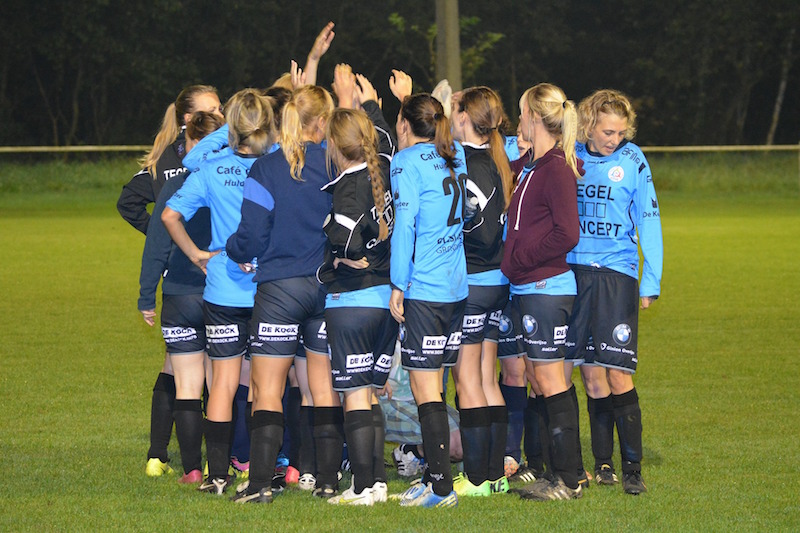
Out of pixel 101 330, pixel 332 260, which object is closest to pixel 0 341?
pixel 101 330

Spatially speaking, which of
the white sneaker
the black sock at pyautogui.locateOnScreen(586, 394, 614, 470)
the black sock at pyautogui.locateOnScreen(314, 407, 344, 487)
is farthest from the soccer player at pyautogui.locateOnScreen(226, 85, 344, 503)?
the black sock at pyautogui.locateOnScreen(586, 394, 614, 470)

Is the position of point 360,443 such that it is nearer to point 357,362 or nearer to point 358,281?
point 357,362

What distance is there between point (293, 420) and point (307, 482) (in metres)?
0.44

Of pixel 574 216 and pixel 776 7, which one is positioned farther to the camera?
pixel 776 7

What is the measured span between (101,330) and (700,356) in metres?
5.45

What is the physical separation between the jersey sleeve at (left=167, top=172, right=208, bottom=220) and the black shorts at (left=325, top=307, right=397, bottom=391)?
85cm

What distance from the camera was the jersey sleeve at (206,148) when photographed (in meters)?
5.41

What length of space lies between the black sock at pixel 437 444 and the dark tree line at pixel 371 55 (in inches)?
1524

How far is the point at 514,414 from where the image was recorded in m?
6.06

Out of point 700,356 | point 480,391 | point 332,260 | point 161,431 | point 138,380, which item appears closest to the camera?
point 332,260

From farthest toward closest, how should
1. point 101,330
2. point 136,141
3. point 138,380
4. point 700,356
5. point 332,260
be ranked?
point 136,141 → point 101,330 → point 700,356 → point 138,380 → point 332,260

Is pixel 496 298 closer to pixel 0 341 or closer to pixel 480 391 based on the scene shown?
pixel 480 391

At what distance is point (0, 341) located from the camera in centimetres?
989

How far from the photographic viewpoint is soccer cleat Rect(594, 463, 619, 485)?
566 centimetres
